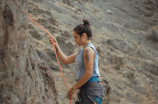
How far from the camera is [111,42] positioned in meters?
8.23

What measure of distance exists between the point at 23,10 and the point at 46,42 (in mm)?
4014

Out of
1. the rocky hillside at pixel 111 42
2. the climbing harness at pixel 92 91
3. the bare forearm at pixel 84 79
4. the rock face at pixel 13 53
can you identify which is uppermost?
the rock face at pixel 13 53

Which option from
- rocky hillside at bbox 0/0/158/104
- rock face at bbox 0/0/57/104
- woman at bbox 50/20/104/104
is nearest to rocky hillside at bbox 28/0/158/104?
rocky hillside at bbox 0/0/158/104

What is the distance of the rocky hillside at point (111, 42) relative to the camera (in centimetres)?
614

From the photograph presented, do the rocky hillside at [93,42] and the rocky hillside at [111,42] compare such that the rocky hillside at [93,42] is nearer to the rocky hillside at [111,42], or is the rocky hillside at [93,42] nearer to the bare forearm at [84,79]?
the rocky hillside at [111,42]

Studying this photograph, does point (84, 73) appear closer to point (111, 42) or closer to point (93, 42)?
point (93, 42)

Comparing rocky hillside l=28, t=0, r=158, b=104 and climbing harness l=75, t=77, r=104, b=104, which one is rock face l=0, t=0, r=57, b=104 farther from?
rocky hillside l=28, t=0, r=158, b=104

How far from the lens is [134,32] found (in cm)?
980

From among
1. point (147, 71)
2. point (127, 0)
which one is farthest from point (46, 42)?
point (127, 0)

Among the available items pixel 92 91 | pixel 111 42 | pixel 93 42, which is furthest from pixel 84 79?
pixel 111 42

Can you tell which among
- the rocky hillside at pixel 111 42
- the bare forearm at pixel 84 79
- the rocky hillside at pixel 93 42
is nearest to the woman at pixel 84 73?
the bare forearm at pixel 84 79

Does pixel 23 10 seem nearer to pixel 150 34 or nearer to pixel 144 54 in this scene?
pixel 144 54

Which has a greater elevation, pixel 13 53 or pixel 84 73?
pixel 13 53

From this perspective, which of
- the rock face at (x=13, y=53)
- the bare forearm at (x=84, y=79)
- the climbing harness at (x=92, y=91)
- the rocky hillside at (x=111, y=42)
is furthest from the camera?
the rocky hillside at (x=111, y=42)
